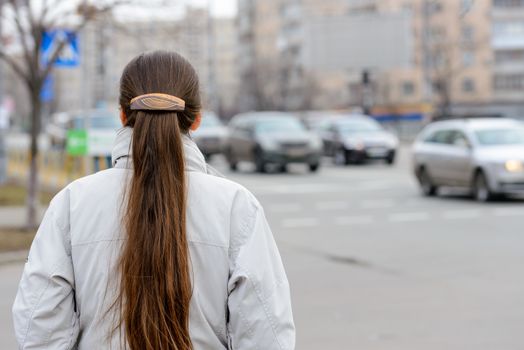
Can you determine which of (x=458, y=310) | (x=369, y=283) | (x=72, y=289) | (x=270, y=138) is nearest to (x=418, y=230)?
(x=369, y=283)

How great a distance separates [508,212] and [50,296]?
15.2 metres

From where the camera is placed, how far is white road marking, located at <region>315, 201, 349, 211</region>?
18.9 meters

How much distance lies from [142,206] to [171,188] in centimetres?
8

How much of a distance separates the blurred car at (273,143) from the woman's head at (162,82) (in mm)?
26897

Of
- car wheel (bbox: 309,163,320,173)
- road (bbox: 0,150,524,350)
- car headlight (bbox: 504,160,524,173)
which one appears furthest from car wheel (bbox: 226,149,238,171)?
car headlight (bbox: 504,160,524,173)

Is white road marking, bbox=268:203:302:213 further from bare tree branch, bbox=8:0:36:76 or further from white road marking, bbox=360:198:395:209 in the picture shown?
bare tree branch, bbox=8:0:36:76

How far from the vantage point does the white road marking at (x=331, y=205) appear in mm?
18922

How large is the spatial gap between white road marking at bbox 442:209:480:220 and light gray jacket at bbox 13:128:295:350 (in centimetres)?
1403

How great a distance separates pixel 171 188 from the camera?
2506 millimetres

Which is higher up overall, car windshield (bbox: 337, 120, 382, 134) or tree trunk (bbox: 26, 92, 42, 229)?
tree trunk (bbox: 26, 92, 42, 229)

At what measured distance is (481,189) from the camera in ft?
62.4

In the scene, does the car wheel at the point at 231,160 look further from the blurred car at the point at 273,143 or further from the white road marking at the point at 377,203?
the white road marking at the point at 377,203

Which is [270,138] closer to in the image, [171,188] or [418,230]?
[418,230]

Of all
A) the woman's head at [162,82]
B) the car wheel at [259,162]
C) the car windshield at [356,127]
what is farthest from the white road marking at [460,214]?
the car windshield at [356,127]
